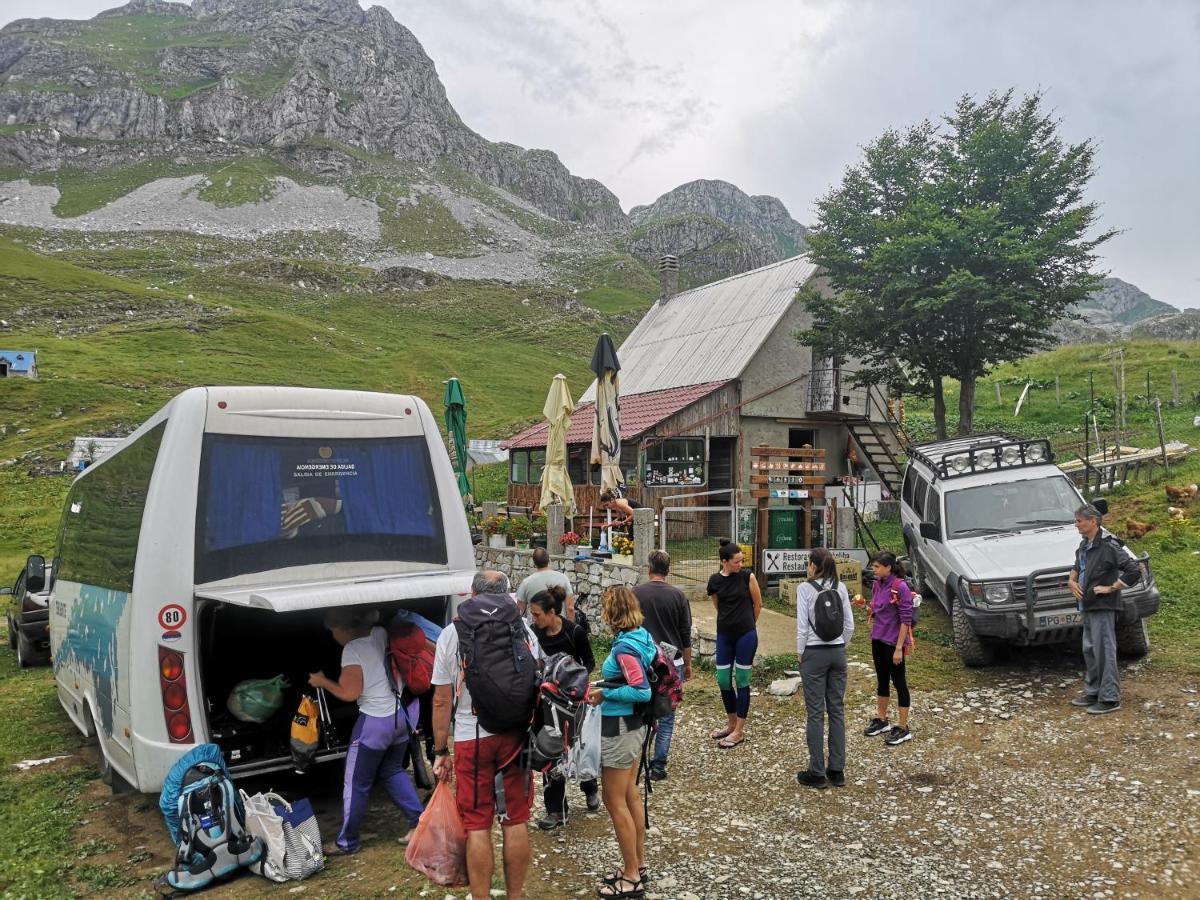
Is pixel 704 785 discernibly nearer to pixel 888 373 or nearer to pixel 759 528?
pixel 759 528

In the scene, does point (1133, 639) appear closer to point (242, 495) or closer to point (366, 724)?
point (366, 724)

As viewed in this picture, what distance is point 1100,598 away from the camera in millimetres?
7020

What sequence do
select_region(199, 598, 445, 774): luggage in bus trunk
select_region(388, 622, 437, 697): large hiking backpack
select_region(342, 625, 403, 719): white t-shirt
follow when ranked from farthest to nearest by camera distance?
select_region(199, 598, 445, 774): luggage in bus trunk → select_region(388, 622, 437, 697): large hiking backpack → select_region(342, 625, 403, 719): white t-shirt

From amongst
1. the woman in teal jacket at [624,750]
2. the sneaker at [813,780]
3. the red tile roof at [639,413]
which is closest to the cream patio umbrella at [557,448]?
the red tile roof at [639,413]

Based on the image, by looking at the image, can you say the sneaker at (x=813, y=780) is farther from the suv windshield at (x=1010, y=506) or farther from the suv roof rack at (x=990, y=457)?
the suv roof rack at (x=990, y=457)

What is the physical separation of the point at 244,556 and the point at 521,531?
10.0 metres

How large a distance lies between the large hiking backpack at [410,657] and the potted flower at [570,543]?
833 centimetres

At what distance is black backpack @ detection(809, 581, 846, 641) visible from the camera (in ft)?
19.6

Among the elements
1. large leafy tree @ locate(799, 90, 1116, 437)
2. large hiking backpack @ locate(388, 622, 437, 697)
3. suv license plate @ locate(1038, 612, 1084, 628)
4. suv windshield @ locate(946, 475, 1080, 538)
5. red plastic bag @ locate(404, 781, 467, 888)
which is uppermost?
large leafy tree @ locate(799, 90, 1116, 437)

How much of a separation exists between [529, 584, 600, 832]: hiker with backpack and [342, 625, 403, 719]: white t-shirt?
3.53ft

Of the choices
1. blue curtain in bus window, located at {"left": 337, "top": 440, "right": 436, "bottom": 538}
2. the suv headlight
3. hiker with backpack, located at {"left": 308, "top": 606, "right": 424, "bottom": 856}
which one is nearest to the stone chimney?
the suv headlight

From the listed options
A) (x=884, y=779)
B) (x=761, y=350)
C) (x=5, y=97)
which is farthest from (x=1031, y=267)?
(x=5, y=97)

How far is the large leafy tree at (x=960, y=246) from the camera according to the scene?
16672mm

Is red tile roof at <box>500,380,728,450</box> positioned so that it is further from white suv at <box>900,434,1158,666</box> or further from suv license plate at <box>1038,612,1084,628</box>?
suv license plate at <box>1038,612,1084,628</box>
